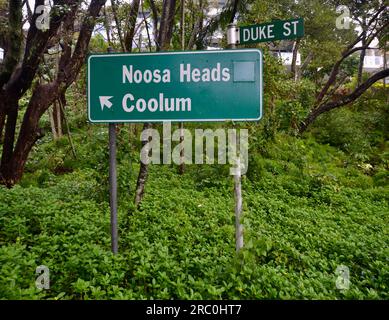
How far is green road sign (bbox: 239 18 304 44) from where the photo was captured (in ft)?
9.31

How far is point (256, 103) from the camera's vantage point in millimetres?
2643

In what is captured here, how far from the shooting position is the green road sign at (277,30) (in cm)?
284

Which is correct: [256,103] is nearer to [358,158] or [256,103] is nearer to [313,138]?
[358,158]

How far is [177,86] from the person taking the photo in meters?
2.68

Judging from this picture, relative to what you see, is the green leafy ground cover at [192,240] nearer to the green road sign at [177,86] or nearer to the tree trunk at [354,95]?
the green road sign at [177,86]

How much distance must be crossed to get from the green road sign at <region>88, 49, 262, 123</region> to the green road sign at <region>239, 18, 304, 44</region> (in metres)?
0.29

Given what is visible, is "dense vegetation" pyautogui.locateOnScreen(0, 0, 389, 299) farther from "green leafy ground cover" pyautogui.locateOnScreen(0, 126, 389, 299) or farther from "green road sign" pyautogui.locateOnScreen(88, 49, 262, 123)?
"green road sign" pyautogui.locateOnScreen(88, 49, 262, 123)

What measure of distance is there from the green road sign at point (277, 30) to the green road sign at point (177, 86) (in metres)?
0.29

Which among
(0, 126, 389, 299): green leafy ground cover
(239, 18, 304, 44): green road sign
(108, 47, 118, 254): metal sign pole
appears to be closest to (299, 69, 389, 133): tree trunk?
(0, 126, 389, 299): green leafy ground cover

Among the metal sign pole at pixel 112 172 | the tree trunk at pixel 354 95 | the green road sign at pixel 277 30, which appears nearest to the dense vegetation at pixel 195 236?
the metal sign pole at pixel 112 172

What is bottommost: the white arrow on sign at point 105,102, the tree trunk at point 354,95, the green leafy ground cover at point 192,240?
the green leafy ground cover at point 192,240

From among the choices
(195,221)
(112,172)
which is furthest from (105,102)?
(195,221)
